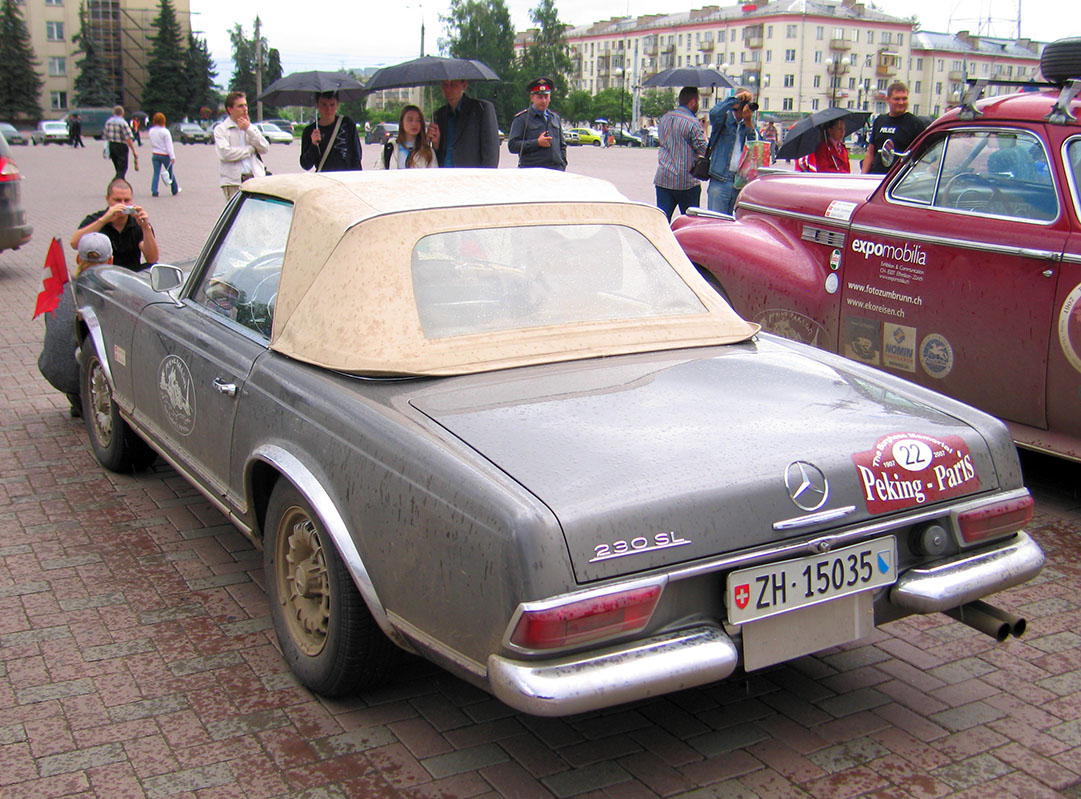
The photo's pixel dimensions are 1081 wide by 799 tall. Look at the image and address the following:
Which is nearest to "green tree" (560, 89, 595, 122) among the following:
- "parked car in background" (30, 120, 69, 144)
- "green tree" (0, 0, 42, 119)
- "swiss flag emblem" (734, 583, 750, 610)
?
"green tree" (0, 0, 42, 119)

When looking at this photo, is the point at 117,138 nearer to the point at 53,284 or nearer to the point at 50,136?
the point at 53,284

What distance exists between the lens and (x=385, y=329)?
10.6 ft

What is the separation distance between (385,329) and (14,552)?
2.23 meters

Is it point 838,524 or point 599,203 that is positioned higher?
point 599,203

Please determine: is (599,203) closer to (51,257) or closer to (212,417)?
(212,417)

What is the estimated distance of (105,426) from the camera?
211 inches

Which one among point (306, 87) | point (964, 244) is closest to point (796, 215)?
point (964, 244)

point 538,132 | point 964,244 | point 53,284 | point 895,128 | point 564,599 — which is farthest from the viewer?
point 538,132

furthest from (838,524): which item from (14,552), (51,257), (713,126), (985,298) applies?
(713,126)

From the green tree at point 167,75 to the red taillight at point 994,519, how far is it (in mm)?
94736

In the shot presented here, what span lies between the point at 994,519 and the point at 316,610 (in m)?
2.00

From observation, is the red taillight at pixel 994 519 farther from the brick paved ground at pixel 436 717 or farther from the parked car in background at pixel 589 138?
the parked car in background at pixel 589 138

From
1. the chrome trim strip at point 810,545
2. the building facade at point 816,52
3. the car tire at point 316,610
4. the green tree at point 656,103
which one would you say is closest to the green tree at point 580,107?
the building facade at point 816,52

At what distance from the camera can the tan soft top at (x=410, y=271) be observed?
3242 mm
